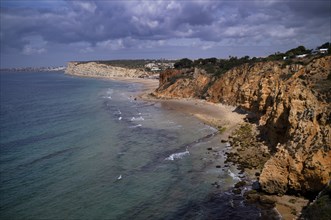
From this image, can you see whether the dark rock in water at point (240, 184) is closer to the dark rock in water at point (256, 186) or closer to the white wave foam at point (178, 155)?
the dark rock in water at point (256, 186)

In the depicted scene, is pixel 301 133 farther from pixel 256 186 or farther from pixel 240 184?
pixel 240 184

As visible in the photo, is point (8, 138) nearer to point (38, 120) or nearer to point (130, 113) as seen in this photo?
point (38, 120)

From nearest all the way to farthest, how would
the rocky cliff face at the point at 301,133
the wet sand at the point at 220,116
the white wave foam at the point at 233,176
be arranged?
the wet sand at the point at 220,116, the rocky cliff face at the point at 301,133, the white wave foam at the point at 233,176

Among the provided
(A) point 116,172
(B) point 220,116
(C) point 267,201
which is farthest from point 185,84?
(C) point 267,201

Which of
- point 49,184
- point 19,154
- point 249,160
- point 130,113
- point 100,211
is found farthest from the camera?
point 130,113

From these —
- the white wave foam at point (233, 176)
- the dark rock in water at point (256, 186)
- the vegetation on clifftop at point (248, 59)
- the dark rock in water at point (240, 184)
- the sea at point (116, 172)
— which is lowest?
the sea at point (116, 172)

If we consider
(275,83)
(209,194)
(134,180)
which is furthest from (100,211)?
(275,83)

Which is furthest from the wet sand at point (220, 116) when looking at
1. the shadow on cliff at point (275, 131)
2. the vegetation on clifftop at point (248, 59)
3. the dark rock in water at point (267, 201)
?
the vegetation on clifftop at point (248, 59)

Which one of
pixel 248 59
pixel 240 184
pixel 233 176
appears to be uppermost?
pixel 248 59
